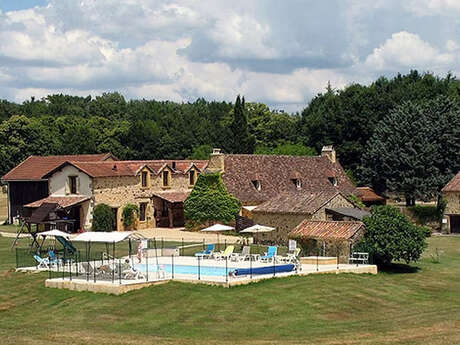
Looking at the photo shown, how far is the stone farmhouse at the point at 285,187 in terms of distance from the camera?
47500 mm

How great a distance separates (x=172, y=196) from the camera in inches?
2429

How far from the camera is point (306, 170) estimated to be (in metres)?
66.2

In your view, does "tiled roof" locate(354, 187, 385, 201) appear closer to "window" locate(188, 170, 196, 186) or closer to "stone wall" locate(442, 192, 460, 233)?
"stone wall" locate(442, 192, 460, 233)

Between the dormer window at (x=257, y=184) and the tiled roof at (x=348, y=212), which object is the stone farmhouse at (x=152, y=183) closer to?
the dormer window at (x=257, y=184)

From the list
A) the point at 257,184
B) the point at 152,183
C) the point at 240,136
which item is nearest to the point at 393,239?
the point at 257,184

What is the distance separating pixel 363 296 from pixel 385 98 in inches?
1963

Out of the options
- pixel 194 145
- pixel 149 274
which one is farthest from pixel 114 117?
pixel 149 274

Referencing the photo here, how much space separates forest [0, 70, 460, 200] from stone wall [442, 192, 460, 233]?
4.56m

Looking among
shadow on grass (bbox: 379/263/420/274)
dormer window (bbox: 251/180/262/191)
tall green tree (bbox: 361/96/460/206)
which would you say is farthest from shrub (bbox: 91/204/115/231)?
tall green tree (bbox: 361/96/460/206)

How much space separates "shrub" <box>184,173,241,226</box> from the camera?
5716 cm

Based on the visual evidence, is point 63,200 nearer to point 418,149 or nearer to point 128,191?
point 128,191

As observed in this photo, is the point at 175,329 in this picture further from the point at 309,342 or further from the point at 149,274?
the point at 149,274

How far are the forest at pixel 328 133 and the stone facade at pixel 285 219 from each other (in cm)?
2037

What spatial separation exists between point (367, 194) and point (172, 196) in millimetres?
18787
